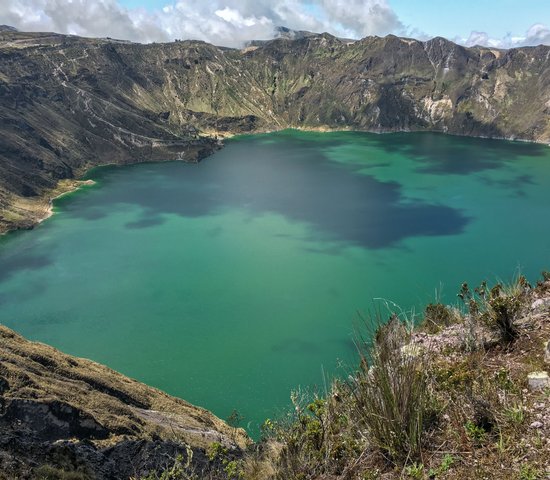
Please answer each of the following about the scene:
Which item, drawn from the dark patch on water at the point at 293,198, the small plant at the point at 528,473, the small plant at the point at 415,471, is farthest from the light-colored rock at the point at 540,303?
the dark patch on water at the point at 293,198

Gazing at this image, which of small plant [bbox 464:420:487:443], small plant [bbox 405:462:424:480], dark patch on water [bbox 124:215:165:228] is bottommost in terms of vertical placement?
dark patch on water [bbox 124:215:165:228]

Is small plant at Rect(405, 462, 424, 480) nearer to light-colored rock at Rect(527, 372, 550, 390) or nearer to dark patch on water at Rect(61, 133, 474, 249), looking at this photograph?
light-colored rock at Rect(527, 372, 550, 390)

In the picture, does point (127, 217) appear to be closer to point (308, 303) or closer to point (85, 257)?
point (85, 257)

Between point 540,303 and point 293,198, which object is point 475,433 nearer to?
point 540,303

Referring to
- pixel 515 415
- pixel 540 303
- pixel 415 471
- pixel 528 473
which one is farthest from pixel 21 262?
pixel 528 473

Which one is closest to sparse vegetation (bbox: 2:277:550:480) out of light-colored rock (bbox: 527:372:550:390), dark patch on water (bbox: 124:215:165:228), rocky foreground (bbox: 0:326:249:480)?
light-colored rock (bbox: 527:372:550:390)
